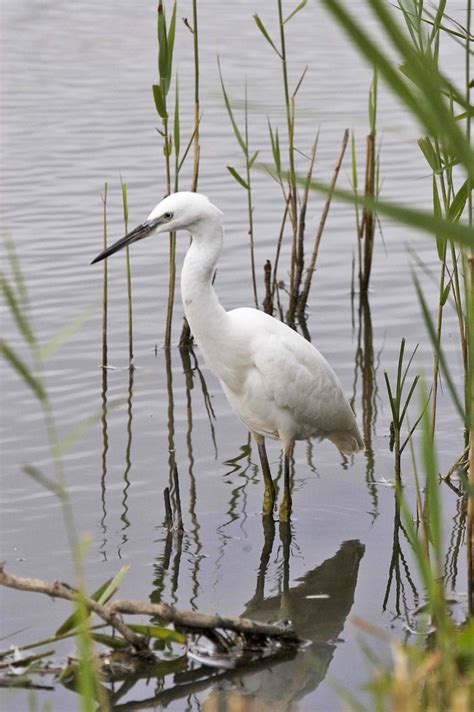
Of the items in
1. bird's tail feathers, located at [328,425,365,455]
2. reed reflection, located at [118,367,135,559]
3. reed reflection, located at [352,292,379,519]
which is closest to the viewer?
reed reflection, located at [118,367,135,559]

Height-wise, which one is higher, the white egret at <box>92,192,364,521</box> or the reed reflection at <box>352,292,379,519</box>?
the white egret at <box>92,192,364,521</box>

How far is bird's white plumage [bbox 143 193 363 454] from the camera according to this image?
15.1ft

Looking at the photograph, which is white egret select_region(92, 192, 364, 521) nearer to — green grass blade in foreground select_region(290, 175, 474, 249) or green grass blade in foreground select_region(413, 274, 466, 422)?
green grass blade in foreground select_region(413, 274, 466, 422)

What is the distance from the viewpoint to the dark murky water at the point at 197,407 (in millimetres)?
4086

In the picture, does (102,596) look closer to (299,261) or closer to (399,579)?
(399,579)

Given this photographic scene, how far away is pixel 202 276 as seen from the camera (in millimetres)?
4605

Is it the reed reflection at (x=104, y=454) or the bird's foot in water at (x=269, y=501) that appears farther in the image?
the bird's foot in water at (x=269, y=501)

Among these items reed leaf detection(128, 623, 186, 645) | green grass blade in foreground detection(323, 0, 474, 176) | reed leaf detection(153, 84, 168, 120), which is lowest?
reed leaf detection(128, 623, 186, 645)

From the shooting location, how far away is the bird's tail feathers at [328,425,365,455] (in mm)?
5133

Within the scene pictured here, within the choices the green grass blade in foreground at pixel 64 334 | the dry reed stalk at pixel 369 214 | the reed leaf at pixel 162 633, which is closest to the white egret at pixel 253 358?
the reed leaf at pixel 162 633

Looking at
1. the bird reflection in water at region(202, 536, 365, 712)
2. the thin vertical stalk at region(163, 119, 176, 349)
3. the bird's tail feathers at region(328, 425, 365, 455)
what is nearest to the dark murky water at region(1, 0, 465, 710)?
the bird reflection in water at region(202, 536, 365, 712)

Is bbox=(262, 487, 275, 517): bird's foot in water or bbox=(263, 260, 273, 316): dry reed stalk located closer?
bbox=(262, 487, 275, 517): bird's foot in water

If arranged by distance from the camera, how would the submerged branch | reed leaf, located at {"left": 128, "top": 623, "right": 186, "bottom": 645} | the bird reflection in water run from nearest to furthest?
the submerged branch → reed leaf, located at {"left": 128, "top": 623, "right": 186, "bottom": 645} → the bird reflection in water

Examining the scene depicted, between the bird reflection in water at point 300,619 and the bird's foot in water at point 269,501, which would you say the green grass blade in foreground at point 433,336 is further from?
the bird's foot in water at point 269,501
